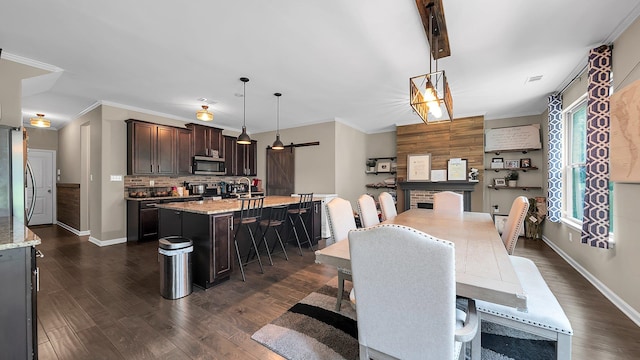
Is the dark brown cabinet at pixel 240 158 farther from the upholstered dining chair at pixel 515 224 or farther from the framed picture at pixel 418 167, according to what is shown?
the upholstered dining chair at pixel 515 224

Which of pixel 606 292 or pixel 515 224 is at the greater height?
pixel 515 224

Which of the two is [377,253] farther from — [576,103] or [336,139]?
[336,139]

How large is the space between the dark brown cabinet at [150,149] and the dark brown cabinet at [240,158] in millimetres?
1351

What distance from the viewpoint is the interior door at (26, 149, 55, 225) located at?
248 inches

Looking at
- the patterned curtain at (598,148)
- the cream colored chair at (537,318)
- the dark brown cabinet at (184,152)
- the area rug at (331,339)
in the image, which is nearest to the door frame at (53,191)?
the dark brown cabinet at (184,152)

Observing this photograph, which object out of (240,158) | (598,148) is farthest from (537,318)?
(240,158)

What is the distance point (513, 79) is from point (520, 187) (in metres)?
2.74

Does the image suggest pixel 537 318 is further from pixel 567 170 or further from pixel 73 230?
pixel 73 230

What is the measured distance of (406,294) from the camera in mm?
1060

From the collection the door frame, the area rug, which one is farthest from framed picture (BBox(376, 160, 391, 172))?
the door frame

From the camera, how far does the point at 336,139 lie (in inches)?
226

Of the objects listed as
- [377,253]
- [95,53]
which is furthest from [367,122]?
[377,253]

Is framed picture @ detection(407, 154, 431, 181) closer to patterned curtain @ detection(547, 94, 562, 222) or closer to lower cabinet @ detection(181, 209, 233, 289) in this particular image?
patterned curtain @ detection(547, 94, 562, 222)

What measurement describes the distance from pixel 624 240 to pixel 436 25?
2.67 meters
